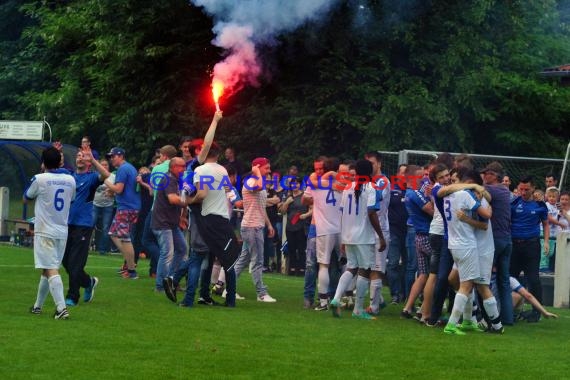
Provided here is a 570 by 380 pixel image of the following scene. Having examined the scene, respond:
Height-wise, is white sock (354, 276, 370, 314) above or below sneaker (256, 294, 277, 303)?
above

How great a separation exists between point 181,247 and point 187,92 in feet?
48.6

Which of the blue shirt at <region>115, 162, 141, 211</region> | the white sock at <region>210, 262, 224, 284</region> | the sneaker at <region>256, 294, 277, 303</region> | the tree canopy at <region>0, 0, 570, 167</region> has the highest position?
the tree canopy at <region>0, 0, 570, 167</region>

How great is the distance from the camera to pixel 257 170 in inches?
595

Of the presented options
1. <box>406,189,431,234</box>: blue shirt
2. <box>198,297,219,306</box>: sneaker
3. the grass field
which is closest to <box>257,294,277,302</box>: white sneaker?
the grass field

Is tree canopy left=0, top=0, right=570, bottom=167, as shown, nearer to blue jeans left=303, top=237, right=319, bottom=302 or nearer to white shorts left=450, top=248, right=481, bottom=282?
blue jeans left=303, top=237, right=319, bottom=302

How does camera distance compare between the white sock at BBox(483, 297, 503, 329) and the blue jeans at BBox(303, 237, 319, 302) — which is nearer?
the white sock at BBox(483, 297, 503, 329)

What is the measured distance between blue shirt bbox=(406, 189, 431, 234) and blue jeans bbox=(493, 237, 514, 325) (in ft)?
3.35

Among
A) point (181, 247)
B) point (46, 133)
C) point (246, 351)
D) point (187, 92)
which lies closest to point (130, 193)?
point (181, 247)

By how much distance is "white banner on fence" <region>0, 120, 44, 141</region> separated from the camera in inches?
1118

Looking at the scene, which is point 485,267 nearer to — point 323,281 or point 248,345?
point 323,281

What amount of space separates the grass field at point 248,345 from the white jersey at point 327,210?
1091mm

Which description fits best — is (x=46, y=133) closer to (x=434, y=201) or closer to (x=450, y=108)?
(x=450, y=108)

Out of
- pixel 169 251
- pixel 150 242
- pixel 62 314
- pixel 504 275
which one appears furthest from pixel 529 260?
pixel 62 314

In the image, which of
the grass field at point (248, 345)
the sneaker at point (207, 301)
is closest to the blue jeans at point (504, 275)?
the grass field at point (248, 345)
